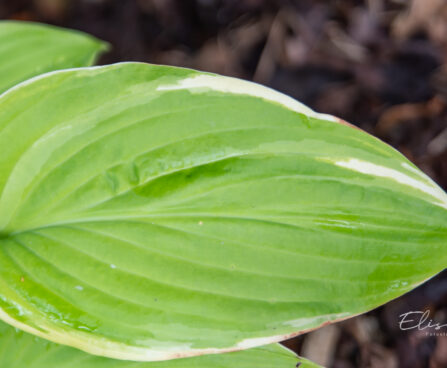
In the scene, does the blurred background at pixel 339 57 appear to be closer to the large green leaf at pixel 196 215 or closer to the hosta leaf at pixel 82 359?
the hosta leaf at pixel 82 359

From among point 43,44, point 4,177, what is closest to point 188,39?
point 43,44

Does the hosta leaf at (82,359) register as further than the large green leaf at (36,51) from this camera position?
No

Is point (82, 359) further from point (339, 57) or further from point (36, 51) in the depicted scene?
point (339, 57)

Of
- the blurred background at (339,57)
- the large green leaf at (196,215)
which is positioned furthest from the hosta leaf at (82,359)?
the blurred background at (339,57)

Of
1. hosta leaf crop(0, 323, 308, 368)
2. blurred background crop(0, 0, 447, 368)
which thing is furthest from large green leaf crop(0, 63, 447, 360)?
blurred background crop(0, 0, 447, 368)

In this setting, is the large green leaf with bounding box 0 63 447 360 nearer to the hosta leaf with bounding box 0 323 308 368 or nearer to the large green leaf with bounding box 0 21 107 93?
the hosta leaf with bounding box 0 323 308 368

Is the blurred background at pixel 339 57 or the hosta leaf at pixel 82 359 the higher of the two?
the blurred background at pixel 339 57
